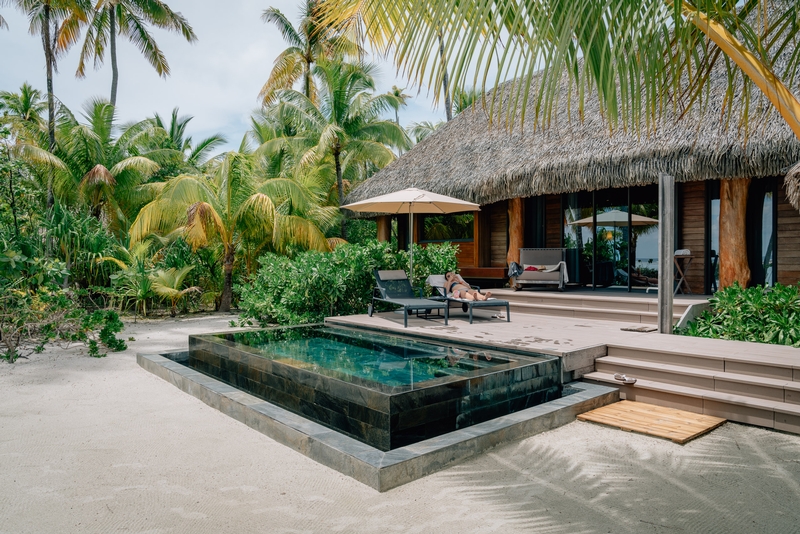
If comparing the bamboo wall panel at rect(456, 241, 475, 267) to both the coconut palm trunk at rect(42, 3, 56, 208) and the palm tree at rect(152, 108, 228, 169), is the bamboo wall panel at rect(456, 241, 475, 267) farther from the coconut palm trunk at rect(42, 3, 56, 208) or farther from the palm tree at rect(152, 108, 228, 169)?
the palm tree at rect(152, 108, 228, 169)

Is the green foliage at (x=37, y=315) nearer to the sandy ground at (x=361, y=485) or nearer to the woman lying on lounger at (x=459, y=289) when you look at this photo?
the sandy ground at (x=361, y=485)

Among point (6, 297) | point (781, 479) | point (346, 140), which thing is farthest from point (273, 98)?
point (781, 479)

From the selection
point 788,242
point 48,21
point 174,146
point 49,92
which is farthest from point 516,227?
point 174,146

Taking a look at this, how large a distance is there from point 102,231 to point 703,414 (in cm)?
1211

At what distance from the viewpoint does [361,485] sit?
10.5 feet

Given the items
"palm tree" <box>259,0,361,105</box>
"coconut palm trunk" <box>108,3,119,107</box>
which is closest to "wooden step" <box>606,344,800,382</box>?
"palm tree" <box>259,0,361,105</box>

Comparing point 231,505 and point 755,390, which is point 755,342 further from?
point 231,505

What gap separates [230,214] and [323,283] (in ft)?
14.0

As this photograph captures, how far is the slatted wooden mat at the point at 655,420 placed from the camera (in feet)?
13.2

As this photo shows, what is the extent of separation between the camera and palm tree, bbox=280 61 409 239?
15703 millimetres

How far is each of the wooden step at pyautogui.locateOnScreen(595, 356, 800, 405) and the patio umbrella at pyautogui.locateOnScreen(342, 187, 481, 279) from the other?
3.94 meters

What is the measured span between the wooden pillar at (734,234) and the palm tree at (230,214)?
799cm

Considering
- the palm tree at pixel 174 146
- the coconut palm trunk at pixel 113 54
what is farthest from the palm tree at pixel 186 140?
the coconut palm trunk at pixel 113 54

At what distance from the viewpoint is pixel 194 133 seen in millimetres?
24516
